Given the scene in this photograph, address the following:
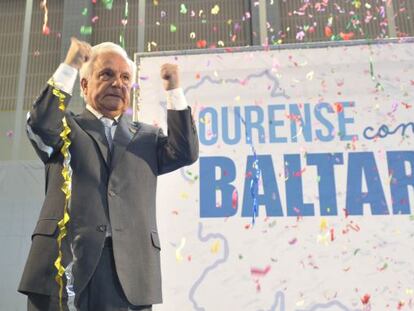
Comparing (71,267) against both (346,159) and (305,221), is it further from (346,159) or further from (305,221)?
(346,159)

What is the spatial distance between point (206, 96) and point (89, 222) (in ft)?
3.38

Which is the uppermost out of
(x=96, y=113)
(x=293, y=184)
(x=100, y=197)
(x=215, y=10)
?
(x=215, y=10)

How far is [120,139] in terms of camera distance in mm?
1346

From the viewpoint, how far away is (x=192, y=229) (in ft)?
6.48

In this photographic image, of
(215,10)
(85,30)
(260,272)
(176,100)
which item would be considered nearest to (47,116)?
(176,100)

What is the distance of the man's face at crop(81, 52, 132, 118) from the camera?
1357 millimetres

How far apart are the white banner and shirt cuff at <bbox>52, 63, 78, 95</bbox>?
891 mm

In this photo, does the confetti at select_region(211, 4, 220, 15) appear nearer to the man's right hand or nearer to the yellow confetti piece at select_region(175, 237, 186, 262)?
the yellow confetti piece at select_region(175, 237, 186, 262)

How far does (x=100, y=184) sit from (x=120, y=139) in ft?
0.50

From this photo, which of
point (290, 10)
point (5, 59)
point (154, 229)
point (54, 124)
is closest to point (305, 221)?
point (154, 229)

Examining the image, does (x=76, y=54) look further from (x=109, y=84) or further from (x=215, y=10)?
(x=215, y=10)

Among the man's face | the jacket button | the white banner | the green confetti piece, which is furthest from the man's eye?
the green confetti piece

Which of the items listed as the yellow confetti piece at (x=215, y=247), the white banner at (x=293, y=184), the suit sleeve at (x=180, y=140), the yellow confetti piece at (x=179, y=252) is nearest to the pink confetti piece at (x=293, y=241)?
the white banner at (x=293, y=184)

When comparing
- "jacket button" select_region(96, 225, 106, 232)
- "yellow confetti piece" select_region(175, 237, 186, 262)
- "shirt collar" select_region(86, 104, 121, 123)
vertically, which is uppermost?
"shirt collar" select_region(86, 104, 121, 123)
